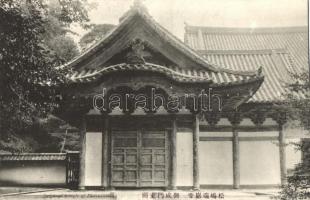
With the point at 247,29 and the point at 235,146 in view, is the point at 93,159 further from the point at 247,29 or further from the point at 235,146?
the point at 247,29

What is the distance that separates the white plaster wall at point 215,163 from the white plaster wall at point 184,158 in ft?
2.88

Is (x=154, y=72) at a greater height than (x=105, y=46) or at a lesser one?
lesser

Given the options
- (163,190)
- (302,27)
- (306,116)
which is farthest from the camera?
(302,27)

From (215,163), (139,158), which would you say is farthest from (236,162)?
(139,158)

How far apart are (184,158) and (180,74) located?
2.61m

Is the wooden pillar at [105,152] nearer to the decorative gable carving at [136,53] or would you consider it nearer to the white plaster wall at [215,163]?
the decorative gable carving at [136,53]

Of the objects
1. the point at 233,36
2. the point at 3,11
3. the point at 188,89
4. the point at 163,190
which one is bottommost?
the point at 163,190

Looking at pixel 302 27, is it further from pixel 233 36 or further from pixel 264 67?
pixel 264 67

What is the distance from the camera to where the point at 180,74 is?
37.2 ft

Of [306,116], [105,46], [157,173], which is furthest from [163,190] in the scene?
[306,116]

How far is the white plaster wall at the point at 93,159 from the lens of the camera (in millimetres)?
12352

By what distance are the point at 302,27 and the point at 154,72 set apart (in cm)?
1703

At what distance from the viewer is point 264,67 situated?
53.6 ft

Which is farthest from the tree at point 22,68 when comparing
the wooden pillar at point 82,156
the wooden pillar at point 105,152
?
the wooden pillar at point 105,152
